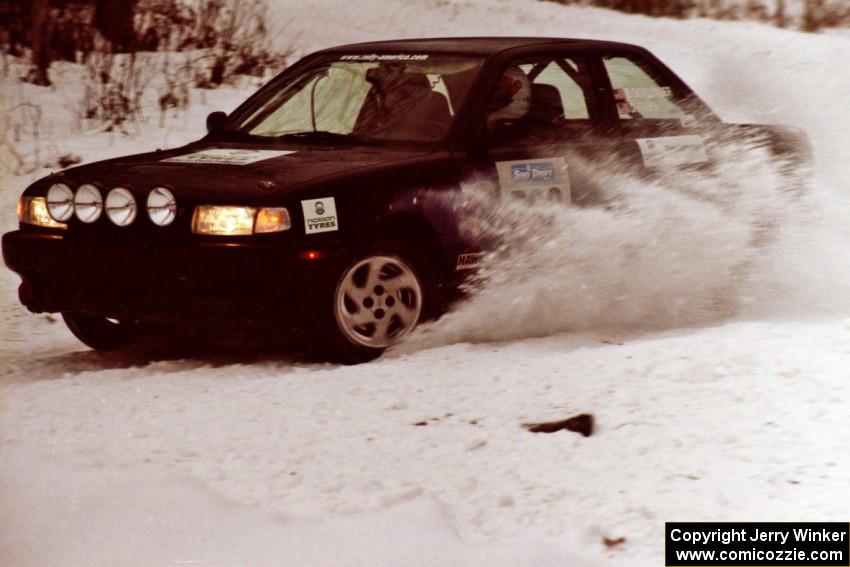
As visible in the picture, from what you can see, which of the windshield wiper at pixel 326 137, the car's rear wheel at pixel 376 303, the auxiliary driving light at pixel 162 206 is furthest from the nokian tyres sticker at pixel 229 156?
the car's rear wheel at pixel 376 303

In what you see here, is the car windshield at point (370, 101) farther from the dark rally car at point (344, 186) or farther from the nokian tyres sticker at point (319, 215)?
the nokian tyres sticker at point (319, 215)

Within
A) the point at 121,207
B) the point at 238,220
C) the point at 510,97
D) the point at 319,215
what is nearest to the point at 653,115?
the point at 510,97

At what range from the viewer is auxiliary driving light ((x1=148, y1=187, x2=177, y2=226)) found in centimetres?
673

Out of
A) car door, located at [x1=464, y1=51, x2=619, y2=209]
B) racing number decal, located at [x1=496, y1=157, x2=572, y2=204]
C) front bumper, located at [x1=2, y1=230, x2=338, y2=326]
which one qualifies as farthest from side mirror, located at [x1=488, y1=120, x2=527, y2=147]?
front bumper, located at [x1=2, y1=230, x2=338, y2=326]

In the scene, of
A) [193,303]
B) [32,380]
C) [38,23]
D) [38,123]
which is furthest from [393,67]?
[38,23]

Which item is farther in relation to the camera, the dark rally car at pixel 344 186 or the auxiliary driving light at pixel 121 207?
the auxiliary driving light at pixel 121 207

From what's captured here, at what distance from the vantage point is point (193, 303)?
22.0 feet

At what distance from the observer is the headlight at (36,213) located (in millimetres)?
7121

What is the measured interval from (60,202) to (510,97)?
211 centimetres

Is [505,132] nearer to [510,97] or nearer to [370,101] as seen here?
[510,97]

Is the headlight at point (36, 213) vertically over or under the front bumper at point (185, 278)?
over

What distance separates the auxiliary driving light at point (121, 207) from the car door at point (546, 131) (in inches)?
60.2

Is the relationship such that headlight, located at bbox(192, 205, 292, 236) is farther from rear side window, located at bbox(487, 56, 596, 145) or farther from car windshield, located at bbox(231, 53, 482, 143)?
rear side window, located at bbox(487, 56, 596, 145)

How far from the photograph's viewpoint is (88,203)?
274 inches
